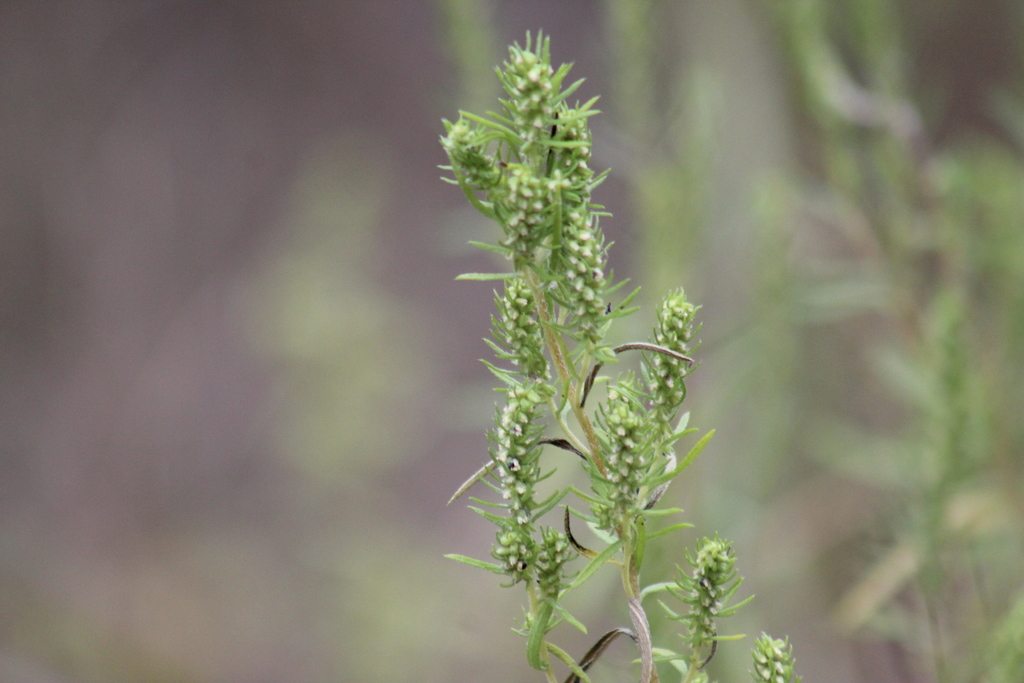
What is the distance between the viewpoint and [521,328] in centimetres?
18

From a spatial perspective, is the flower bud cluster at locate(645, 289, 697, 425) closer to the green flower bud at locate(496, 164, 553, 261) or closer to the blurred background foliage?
the green flower bud at locate(496, 164, 553, 261)

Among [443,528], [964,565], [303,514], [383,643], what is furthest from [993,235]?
[443,528]

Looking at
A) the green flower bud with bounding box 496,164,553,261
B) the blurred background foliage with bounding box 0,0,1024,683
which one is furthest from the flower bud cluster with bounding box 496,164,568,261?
the blurred background foliage with bounding box 0,0,1024,683

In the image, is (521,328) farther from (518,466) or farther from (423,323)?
(423,323)

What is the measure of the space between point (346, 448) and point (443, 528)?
428mm

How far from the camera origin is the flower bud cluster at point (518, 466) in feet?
0.57

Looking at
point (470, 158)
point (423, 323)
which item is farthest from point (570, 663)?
point (423, 323)

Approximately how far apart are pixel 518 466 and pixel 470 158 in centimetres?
7

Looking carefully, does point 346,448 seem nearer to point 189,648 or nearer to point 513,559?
point 189,648

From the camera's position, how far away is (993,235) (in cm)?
55

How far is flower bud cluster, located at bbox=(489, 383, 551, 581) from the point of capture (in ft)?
0.57

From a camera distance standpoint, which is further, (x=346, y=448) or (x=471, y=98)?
(x=346, y=448)

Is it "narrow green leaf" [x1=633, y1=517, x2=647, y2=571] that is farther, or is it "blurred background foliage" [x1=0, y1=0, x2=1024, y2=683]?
"blurred background foliage" [x1=0, y1=0, x2=1024, y2=683]

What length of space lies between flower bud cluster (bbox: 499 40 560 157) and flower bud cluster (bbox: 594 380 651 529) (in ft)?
0.20
